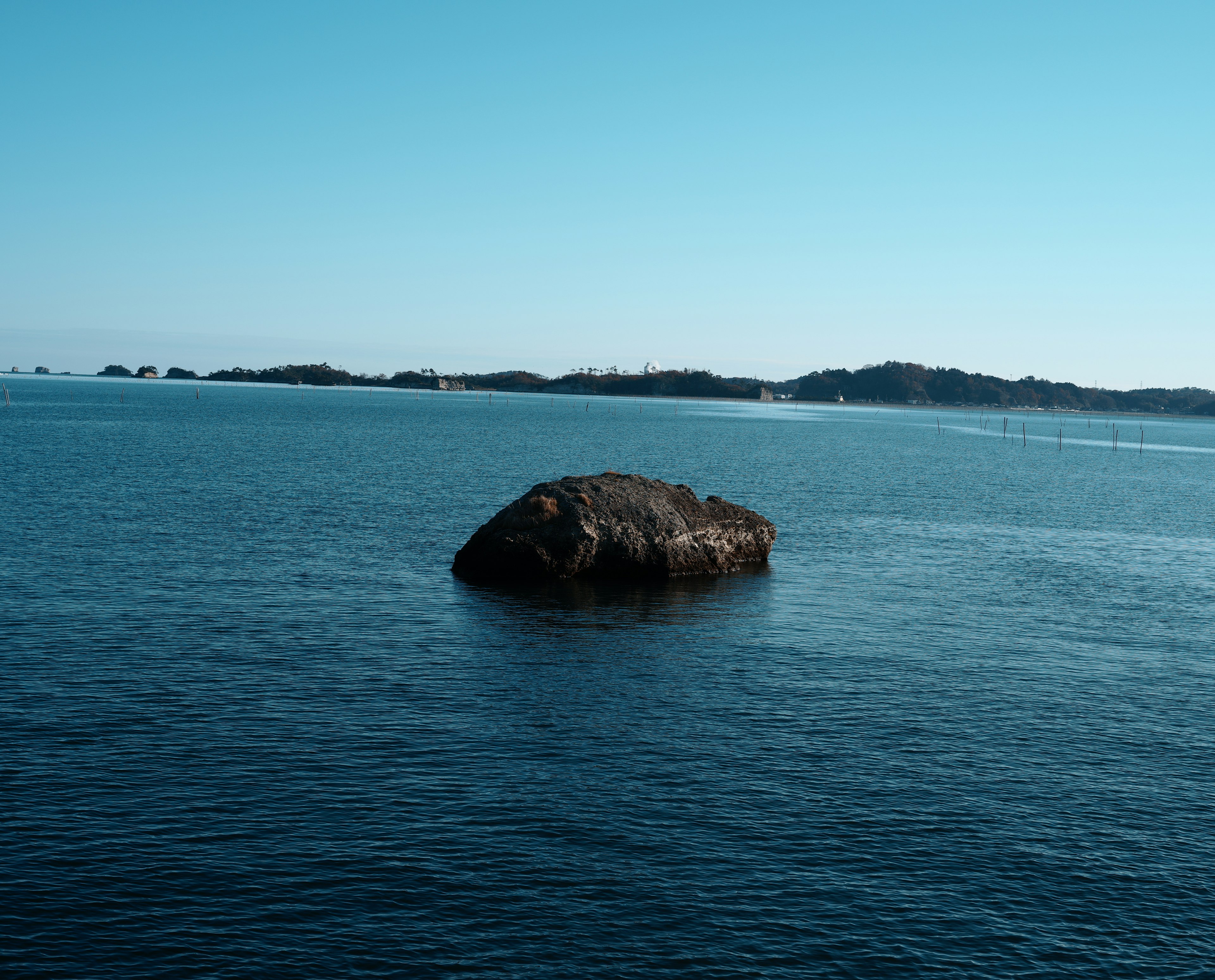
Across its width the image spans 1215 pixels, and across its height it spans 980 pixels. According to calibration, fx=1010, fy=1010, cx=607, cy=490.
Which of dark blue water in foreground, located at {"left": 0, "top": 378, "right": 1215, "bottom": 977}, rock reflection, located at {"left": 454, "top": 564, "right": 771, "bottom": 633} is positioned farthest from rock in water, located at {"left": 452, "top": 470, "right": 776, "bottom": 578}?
dark blue water in foreground, located at {"left": 0, "top": 378, "right": 1215, "bottom": 977}

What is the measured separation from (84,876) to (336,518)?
115 ft

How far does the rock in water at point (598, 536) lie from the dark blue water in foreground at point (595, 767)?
1.40 metres

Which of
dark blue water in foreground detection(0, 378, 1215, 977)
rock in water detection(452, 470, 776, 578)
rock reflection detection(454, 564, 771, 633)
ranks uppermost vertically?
rock in water detection(452, 470, 776, 578)

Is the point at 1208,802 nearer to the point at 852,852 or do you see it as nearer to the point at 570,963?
the point at 852,852

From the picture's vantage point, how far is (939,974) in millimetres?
11641

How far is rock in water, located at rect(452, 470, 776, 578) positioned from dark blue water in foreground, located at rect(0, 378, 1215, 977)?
140 cm

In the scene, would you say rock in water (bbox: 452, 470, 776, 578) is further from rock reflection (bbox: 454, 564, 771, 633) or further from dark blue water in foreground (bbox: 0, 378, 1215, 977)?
dark blue water in foreground (bbox: 0, 378, 1215, 977)

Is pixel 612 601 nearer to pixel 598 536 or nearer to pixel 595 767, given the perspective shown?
pixel 598 536

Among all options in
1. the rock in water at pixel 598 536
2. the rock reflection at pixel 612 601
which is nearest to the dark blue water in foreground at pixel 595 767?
the rock reflection at pixel 612 601

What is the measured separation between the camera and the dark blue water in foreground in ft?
40.3

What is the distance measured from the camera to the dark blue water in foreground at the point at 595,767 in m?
12.3

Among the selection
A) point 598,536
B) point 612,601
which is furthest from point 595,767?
point 598,536

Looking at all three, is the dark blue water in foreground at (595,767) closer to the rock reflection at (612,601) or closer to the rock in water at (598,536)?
the rock reflection at (612,601)

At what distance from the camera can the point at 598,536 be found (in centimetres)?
3481
